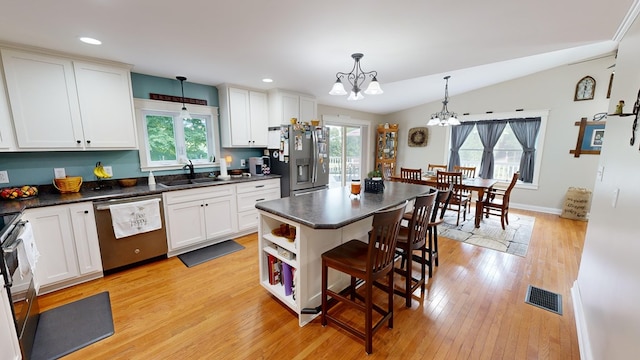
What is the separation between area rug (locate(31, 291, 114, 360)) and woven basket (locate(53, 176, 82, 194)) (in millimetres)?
1160

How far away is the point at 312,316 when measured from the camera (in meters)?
1.98

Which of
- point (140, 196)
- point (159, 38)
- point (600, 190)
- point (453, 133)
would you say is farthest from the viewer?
point (453, 133)

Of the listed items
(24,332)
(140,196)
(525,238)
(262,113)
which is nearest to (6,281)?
(24,332)

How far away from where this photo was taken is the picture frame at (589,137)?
14.3 ft

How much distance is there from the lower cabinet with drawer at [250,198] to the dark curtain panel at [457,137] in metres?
4.71

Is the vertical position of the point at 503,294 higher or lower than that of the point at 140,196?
lower

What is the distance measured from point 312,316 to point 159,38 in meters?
2.70

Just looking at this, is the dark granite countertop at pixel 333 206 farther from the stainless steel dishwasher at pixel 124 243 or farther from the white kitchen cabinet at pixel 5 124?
the white kitchen cabinet at pixel 5 124

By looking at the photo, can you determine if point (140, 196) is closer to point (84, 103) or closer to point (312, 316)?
point (84, 103)

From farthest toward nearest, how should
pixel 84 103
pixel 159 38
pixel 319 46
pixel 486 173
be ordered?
pixel 486 173 → pixel 84 103 → pixel 319 46 → pixel 159 38

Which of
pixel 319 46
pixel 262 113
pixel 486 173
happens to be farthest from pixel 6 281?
pixel 486 173

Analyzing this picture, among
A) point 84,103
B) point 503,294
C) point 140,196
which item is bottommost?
point 503,294

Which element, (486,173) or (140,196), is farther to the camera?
(486,173)

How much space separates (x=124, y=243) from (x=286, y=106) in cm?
280
